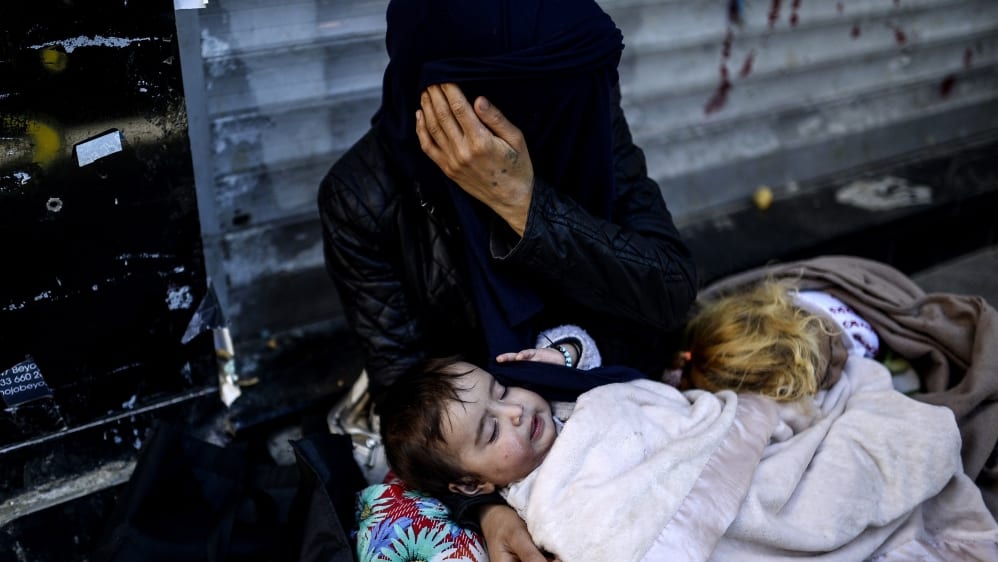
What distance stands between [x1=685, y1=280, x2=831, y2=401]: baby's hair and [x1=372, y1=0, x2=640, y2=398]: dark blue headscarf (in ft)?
2.13

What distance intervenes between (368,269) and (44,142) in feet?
2.70

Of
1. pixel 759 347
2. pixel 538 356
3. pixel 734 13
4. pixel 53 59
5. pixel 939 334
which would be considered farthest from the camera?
pixel 734 13

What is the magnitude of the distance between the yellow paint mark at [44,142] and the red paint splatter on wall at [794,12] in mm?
3094

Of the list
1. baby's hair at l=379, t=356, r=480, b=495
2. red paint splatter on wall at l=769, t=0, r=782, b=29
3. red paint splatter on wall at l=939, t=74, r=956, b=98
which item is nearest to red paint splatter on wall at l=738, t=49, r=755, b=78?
red paint splatter on wall at l=769, t=0, r=782, b=29

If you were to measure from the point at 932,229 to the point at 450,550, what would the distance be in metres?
3.30

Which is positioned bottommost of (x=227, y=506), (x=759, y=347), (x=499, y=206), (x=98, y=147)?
(x=227, y=506)

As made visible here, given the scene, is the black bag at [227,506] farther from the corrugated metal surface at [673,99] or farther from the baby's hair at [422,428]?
the corrugated metal surface at [673,99]

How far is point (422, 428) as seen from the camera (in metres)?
2.17

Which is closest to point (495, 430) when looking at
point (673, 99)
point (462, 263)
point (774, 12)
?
point (462, 263)

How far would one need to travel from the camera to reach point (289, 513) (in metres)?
2.40

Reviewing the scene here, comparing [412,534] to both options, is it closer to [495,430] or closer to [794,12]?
[495,430]

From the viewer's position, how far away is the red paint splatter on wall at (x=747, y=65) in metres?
3.95

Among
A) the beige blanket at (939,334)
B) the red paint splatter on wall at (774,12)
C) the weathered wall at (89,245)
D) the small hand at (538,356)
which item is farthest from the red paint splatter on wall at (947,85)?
the weathered wall at (89,245)

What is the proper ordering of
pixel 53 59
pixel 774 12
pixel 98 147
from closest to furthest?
pixel 53 59 < pixel 98 147 < pixel 774 12
